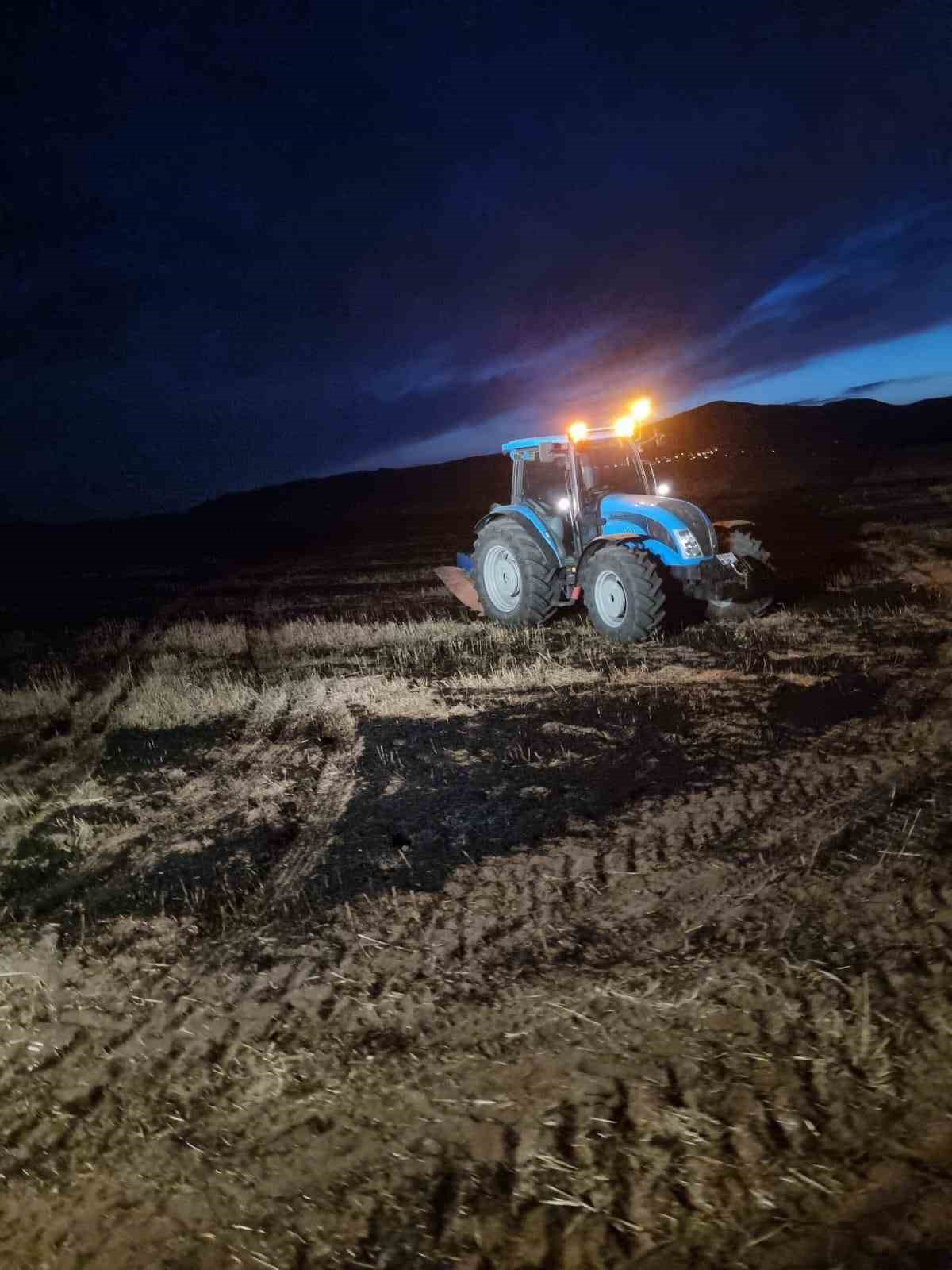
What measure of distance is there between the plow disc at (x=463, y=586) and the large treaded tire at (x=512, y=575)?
0.59 feet

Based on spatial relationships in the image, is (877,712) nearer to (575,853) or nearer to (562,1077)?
(575,853)

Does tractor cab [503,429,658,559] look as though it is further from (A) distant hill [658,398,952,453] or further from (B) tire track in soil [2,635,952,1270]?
(A) distant hill [658,398,952,453]

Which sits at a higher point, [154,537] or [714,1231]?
[154,537]

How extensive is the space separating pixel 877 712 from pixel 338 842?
12.6 ft

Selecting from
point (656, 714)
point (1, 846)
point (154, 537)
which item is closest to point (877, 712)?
point (656, 714)

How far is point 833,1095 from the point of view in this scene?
231 centimetres

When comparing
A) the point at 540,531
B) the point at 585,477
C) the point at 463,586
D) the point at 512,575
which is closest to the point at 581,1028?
the point at 540,531

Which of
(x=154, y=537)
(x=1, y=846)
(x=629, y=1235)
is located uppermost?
(x=154, y=537)

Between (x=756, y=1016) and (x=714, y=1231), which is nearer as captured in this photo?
(x=714, y=1231)

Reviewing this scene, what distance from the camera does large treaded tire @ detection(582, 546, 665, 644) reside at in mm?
8185

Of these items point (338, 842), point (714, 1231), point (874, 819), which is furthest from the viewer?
point (338, 842)

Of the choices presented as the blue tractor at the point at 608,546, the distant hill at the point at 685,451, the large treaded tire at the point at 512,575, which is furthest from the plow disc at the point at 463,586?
the distant hill at the point at 685,451

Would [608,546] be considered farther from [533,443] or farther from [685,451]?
[685,451]

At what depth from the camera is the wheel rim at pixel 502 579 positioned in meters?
10.0
